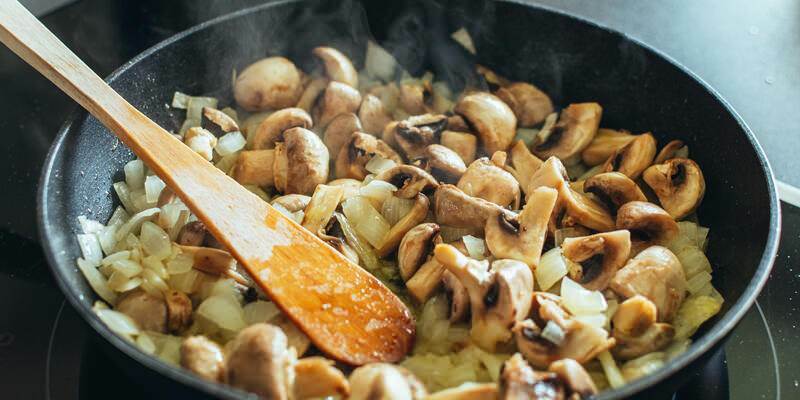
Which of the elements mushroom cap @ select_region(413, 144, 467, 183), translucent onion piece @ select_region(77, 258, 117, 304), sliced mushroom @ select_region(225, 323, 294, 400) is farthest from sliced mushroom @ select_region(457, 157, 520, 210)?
translucent onion piece @ select_region(77, 258, 117, 304)

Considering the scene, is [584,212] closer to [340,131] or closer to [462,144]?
[462,144]

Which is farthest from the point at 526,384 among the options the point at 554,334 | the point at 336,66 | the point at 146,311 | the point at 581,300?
the point at 336,66

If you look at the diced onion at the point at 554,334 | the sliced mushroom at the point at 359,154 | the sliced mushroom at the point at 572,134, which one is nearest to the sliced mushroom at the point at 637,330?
the diced onion at the point at 554,334

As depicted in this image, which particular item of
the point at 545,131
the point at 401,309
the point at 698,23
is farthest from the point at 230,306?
A: the point at 698,23

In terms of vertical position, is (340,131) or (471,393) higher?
(340,131)

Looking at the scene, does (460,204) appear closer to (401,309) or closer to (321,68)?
(401,309)

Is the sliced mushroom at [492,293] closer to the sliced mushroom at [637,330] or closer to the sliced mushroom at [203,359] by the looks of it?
the sliced mushroom at [637,330]
